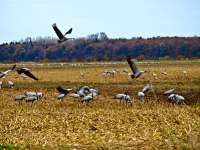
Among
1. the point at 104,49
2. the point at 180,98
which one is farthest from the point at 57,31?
the point at 104,49

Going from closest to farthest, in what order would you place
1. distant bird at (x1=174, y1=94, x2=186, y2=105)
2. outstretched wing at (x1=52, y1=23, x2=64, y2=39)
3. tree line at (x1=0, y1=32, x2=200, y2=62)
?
outstretched wing at (x1=52, y1=23, x2=64, y2=39) < distant bird at (x1=174, y1=94, x2=186, y2=105) < tree line at (x1=0, y1=32, x2=200, y2=62)

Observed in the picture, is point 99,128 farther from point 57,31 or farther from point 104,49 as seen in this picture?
point 104,49

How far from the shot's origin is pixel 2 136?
37.6ft

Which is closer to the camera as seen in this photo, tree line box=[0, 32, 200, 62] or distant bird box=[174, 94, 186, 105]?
distant bird box=[174, 94, 186, 105]

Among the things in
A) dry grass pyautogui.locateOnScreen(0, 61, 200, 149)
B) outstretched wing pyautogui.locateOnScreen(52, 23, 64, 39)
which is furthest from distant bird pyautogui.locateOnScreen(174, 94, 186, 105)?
outstretched wing pyautogui.locateOnScreen(52, 23, 64, 39)

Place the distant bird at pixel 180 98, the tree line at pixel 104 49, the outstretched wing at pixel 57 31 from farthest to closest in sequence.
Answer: the tree line at pixel 104 49 < the distant bird at pixel 180 98 < the outstretched wing at pixel 57 31

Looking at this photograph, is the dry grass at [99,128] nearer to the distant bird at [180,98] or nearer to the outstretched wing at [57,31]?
the distant bird at [180,98]

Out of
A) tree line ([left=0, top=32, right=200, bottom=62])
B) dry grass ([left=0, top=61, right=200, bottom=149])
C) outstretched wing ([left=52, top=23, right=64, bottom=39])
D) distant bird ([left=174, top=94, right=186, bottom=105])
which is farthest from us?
tree line ([left=0, top=32, right=200, bottom=62])

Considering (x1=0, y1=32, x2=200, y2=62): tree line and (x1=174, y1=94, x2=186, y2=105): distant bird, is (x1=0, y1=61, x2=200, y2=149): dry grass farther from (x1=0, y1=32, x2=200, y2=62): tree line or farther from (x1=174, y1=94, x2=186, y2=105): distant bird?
(x1=0, y1=32, x2=200, y2=62): tree line

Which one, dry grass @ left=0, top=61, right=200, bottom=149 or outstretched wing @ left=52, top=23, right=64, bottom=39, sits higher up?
outstretched wing @ left=52, top=23, right=64, bottom=39

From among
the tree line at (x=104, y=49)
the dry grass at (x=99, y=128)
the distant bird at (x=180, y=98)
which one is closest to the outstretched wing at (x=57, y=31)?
the dry grass at (x=99, y=128)

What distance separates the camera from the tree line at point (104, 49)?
106 metres

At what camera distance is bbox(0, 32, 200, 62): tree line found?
106 m

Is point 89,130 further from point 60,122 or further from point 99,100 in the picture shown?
point 99,100
